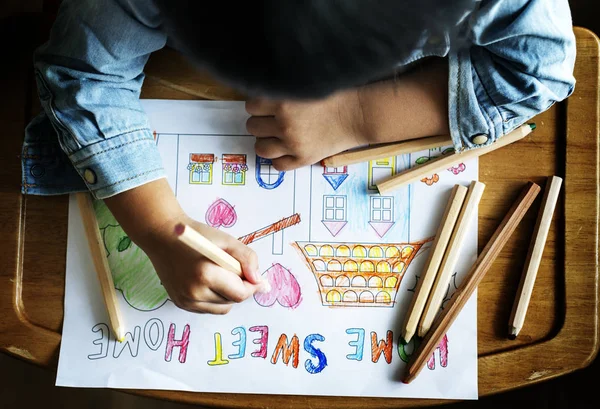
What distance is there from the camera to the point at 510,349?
1.43 ft

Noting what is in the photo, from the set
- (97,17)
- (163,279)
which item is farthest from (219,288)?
(97,17)

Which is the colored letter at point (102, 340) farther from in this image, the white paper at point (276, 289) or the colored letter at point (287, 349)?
the colored letter at point (287, 349)

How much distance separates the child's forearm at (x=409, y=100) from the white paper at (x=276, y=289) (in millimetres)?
38

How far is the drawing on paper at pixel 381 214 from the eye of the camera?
1.47 feet

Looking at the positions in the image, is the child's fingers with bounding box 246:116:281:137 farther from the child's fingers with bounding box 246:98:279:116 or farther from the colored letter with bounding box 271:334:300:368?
the colored letter with bounding box 271:334:300:368

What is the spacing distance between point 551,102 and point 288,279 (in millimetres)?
237

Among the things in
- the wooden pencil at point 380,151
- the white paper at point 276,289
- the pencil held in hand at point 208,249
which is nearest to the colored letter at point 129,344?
the white paper at point 276,289

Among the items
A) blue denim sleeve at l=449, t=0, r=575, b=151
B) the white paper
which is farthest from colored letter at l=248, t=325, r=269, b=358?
blue denim sleeve at l=449, t=0, r=575, b=151

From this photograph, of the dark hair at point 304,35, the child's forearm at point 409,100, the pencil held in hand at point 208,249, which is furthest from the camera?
the child's forearm at point 409,100

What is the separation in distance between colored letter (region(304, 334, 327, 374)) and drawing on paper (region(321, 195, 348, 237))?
0.08 m

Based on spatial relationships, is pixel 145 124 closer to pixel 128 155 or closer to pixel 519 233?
pixel 128 155

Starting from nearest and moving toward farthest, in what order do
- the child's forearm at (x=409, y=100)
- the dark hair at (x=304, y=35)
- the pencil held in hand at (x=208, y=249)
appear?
the dark hair at (x=304, y=35) < the pencil held in hand at (x=208, y=249) < the child's forearm at (x=409, y=100)

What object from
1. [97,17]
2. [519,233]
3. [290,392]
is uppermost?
[97,17]

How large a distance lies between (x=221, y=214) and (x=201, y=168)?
0.04 metres
